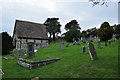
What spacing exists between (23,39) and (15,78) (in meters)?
26.5

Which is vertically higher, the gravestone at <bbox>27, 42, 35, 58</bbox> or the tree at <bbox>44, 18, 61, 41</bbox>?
the tree at <bbox>44, 18, 61, 41</bbox>

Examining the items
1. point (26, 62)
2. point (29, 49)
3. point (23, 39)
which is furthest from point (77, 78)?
point (23, 39)

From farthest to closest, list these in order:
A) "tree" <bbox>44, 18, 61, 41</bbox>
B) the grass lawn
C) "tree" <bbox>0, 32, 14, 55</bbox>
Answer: "tree" <bbox>44, 18, 61, 41</bbox>, "tree" <bbox>0, 32, 14, 55</bbox>, the grass lawn

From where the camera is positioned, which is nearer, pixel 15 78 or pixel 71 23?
pixel 15 78

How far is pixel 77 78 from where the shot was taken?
6.34 m

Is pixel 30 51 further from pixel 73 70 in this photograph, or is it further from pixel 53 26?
pixel 53 26

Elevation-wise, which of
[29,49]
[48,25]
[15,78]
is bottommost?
[15,78]

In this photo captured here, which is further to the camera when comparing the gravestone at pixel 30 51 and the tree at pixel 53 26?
the tree at pixel 53 26

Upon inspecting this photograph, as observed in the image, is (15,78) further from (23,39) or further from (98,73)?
(23,39)

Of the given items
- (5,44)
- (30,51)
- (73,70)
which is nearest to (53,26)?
(5,44)

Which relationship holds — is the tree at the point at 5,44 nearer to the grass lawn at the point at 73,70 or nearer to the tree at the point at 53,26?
the grass lawn at the point at 73,70

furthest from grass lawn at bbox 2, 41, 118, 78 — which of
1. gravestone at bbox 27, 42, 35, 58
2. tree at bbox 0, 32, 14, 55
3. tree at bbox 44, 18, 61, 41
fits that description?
tree at bbox 44, 18, 61, 41

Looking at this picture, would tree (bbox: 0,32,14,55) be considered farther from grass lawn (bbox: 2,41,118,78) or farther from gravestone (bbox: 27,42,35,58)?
grass lawn (bbox: 2,41,118,78)

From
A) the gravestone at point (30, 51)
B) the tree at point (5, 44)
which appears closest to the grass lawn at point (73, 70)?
the gravestone at point (30, 51)
